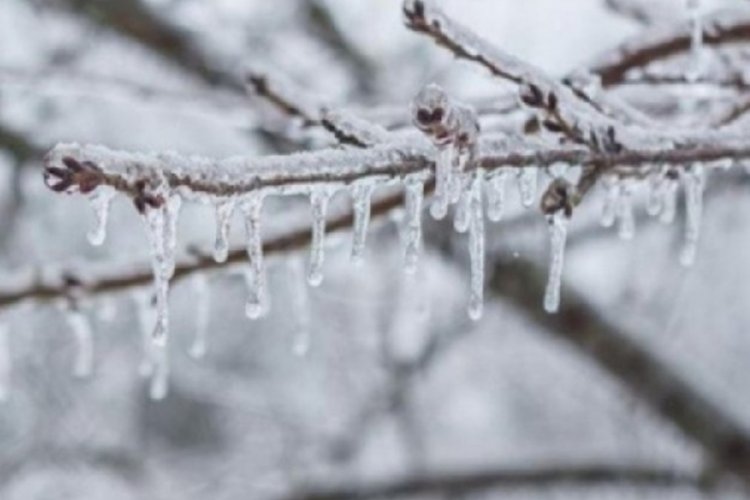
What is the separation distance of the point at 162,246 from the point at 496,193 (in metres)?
0.19

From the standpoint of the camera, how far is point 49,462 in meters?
4.52

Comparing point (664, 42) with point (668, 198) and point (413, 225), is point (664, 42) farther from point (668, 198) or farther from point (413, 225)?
point (413, 225)

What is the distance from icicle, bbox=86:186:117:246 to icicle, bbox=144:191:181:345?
0.06 ft

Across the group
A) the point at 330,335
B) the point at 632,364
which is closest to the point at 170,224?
the point at 632,364

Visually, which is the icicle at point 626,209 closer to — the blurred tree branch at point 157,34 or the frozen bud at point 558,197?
the frozen bud at point 558,197

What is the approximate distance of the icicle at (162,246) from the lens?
589mm

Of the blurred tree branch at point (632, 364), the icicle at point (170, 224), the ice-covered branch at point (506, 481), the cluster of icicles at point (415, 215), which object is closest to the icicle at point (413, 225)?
the cluster of icicles at point (415, 215)

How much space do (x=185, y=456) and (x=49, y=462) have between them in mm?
615

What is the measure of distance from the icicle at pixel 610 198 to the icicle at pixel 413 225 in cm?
11

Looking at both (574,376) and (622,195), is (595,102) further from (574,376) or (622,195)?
(574,376)

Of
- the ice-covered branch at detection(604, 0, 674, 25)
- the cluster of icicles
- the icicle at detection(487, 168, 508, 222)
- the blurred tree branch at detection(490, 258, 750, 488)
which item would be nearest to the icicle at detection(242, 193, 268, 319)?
the cluster of icicles

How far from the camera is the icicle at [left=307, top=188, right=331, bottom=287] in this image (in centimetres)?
66

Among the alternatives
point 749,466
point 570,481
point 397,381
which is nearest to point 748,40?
point 749,466

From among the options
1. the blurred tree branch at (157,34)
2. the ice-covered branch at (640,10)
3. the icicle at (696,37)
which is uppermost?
the blurred tree branch at (157,34)
